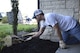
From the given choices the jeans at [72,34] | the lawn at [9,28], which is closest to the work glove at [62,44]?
the jeans at [72,34]

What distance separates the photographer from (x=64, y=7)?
5.34 m

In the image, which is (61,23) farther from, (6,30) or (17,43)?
(6,30)

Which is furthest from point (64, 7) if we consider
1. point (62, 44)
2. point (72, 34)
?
point (62, 44)

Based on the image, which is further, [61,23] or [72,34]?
[72,34]

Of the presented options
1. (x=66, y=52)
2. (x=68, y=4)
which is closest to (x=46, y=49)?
(x=66, y=52)

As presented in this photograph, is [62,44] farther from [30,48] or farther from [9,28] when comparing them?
[9,28]

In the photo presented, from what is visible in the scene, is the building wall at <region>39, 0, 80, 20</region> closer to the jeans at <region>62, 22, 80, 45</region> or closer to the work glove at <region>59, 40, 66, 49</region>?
the jeans at <region>62, 22, 80, 45</region>

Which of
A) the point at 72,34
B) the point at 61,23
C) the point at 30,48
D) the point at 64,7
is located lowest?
the point at 30,48

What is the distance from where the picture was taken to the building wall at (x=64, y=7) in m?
5.30

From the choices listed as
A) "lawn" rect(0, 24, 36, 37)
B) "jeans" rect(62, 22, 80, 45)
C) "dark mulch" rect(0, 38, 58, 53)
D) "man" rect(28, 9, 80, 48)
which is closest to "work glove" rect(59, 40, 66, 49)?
"man" rect(28, 9, 80, 48)

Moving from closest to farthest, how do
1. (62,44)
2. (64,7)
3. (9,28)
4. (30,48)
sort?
(62,44) < (30,48) < (9,28) < (64,7)

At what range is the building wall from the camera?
5.30 m

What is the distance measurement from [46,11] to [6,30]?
3.66 feet

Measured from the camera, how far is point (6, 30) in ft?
16.4
